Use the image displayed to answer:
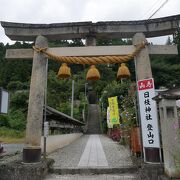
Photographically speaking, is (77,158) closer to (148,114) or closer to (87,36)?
(148,114)

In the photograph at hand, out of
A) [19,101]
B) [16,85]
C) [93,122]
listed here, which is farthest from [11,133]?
[16,85]

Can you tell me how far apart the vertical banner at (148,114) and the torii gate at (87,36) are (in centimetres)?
42

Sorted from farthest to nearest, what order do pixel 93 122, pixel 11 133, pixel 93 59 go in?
pixel 93 122
pixel 11 133
pixel 93 59

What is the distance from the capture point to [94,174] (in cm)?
636

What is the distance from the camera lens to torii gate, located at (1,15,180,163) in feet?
20.6

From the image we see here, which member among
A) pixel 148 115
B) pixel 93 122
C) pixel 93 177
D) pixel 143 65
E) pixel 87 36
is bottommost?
pixel 93 177

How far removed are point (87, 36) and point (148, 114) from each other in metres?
3.14

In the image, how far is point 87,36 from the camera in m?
6.86

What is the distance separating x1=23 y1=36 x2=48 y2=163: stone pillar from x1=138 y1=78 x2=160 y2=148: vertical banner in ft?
9.56

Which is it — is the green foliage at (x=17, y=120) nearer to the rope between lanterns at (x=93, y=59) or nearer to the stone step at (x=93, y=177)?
the stone step at (x=93, y=177)

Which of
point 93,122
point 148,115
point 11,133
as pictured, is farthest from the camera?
point 93,122

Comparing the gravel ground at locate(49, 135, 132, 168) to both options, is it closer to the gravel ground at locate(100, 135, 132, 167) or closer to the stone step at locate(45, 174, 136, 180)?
the gravel ground at locate(100, 135, 132, 167)

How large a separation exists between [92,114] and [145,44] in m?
39.0

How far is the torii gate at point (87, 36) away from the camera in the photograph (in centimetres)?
629
